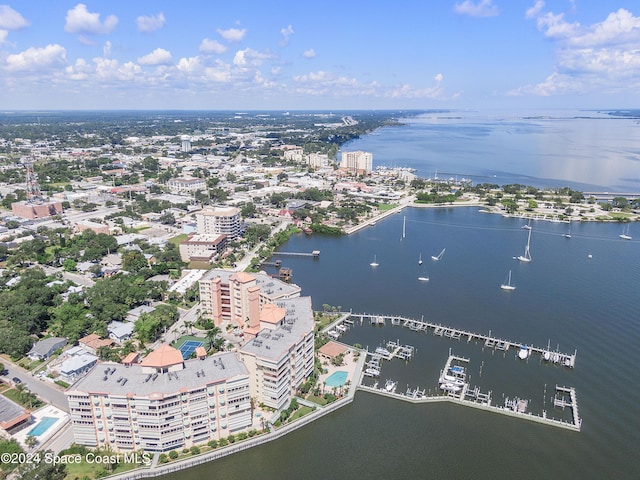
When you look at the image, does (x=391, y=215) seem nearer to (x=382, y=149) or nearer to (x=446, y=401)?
(x=446, y=401)

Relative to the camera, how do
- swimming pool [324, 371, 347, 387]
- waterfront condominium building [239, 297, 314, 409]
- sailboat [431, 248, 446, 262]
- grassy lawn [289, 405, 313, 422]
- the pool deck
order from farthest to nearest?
sailboat [431, 248, 446, 262], swimming pool [324, 371, 347, 387], grassy lawn [289, 405, 313, 422], waterfront condominium building [239, 297, 314, 409], the pool deck

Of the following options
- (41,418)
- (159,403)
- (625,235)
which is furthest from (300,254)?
(625,235)

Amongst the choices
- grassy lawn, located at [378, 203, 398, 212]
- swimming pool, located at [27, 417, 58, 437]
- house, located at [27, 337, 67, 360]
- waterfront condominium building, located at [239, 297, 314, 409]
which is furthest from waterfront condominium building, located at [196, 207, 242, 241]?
swimming pool, located at [27, 417, 58, 437]

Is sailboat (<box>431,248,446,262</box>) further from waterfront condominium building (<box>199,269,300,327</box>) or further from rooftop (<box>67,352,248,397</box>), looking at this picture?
rooftop (<box>67,352,248,397</box>)

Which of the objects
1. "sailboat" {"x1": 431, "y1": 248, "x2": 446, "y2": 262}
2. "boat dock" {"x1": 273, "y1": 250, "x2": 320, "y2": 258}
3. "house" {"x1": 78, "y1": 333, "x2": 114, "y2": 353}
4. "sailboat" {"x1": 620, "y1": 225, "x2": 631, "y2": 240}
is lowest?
"house" {"x1": 78, "y1": 333, "x2": 114, "y2": 353}

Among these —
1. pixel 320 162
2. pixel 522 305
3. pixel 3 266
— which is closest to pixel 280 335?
pixel 522 305

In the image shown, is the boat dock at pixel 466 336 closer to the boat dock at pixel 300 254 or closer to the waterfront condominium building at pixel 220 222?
the boat dock at pixel 300 254

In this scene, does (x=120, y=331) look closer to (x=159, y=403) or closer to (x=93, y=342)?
(x=93, y=342)

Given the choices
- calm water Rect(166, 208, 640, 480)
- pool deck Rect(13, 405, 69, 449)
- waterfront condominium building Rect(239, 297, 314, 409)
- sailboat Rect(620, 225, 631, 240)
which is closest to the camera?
calm water Rect(166, 208, 640, 480)
